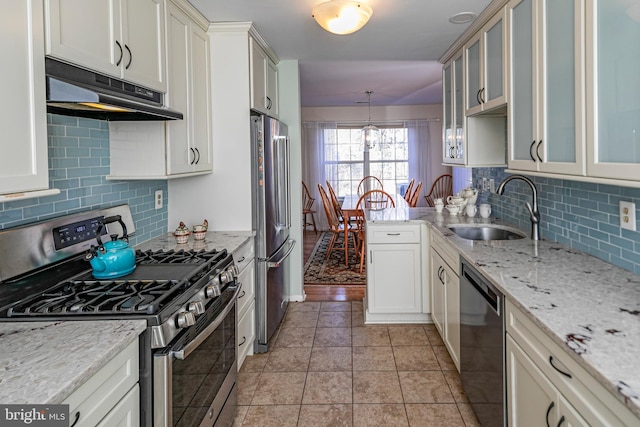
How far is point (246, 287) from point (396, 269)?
1.20 metres

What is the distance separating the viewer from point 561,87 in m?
1.69

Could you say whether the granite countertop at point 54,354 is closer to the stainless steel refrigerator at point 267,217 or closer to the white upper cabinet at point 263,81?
the stainless steel refrigerator at point 267,217

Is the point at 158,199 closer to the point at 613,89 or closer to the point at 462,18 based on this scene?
the point at 462,18

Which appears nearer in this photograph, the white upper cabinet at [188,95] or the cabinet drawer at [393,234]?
the white upper cabinet at [188,95]

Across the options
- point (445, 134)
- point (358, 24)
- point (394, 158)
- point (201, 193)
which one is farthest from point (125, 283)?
point (394, 158)

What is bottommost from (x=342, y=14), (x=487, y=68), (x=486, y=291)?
(x=486, y=291)

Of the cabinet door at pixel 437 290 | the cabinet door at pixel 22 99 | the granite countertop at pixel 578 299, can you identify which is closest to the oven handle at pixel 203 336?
the cabinet door at pixel 22 99

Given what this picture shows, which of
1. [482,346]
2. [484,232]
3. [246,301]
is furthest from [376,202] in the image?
[482,346]

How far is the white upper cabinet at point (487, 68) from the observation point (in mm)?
2379

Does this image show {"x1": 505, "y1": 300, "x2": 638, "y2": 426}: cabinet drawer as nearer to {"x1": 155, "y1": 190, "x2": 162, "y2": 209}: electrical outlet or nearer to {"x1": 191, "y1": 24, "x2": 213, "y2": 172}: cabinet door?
{"x1": 191, "y1": 24, "x2": 213, "y2": 172}: cabinet door

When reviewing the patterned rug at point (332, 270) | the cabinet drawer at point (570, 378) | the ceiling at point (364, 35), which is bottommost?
the patterned rug at point (332, 270)

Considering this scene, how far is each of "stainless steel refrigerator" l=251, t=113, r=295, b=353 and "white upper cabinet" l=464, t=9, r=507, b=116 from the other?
1.42m

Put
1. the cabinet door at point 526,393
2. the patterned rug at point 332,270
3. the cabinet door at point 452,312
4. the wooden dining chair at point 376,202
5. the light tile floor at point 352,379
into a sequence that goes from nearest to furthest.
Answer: the cabinet door at point 526,393
the light tile floor at point 352,379
the cabinet door at point 452,312
the patterned rug at point 332,270
the wooden dining chair at point 376,202

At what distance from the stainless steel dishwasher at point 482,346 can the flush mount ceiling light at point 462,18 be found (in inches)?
61.6
